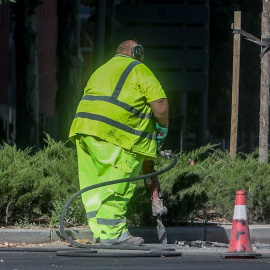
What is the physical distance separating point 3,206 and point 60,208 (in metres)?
0.52

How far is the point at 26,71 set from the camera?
803 inches

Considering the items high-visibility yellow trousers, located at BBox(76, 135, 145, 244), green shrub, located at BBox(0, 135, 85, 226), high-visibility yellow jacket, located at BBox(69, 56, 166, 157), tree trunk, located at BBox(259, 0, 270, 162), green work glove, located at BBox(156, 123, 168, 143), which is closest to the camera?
high-visibility yellow trousers, located at BBox(76, 135, 145, 244)

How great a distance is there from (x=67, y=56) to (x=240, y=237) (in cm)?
1443

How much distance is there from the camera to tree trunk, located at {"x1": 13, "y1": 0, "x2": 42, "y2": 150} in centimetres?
2017

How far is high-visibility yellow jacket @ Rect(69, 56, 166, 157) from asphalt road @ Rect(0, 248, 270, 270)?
38.9 inches

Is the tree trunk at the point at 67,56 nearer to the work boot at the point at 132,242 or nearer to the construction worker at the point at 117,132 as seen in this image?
the construction worker at the point at 117,132

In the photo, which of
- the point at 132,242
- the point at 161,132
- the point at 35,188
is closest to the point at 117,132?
the point at 161,132

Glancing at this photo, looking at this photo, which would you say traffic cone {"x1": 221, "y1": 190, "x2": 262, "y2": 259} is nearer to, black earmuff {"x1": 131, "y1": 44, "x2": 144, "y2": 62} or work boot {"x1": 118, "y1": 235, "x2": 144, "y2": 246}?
work boot {"x1": 118, "y1": 235, "x2": 144, "y2": 246}

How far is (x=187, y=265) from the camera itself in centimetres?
842

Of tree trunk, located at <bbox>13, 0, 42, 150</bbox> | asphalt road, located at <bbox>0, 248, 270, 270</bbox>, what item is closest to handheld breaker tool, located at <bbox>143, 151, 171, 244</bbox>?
asphalt road, located at <bbox>0, 248, 270, 270</bbox>

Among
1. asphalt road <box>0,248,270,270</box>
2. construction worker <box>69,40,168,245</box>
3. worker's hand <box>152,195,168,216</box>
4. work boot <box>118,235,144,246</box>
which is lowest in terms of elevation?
asphalt road <box>0,248,270,270</box>

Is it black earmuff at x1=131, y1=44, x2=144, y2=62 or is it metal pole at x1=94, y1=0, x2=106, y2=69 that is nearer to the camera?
black earmuff at x1=131, y1=44, x2=144, y2=62

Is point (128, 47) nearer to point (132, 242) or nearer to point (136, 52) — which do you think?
point (136, 52)

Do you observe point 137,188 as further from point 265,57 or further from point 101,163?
point 265,57
